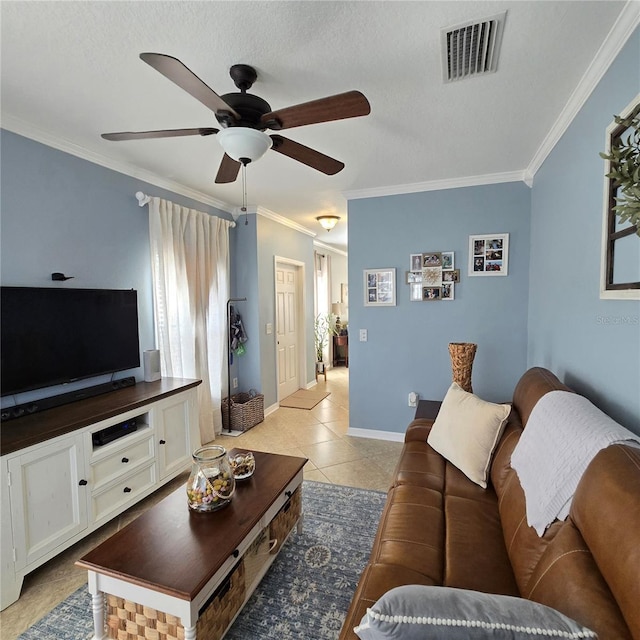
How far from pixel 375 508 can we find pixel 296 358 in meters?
3.43

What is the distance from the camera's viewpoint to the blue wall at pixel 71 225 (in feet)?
7.16

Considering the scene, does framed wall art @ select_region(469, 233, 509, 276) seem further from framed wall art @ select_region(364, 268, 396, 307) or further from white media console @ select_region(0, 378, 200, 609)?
white media console @ select_region(0, 378, 200, 609)

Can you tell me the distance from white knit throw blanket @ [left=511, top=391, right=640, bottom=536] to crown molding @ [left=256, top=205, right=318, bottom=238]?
365 cm

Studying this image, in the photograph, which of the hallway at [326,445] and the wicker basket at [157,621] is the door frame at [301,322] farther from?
the wicker basket at [157,621]

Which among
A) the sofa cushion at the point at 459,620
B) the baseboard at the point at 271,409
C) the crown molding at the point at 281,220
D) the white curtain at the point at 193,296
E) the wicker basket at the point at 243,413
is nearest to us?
the sofa cushion at the point at 459,620

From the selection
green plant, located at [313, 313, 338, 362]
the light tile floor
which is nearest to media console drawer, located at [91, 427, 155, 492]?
the light tile floor

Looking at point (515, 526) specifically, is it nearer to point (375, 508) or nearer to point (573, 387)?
point (573, 387)

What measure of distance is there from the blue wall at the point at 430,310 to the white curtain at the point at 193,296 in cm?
146

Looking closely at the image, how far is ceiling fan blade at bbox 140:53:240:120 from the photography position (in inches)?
45.9

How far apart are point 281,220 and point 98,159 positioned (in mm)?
2413

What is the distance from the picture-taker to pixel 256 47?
1.58m

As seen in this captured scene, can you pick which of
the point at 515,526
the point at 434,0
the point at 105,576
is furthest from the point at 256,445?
the point at 434,0

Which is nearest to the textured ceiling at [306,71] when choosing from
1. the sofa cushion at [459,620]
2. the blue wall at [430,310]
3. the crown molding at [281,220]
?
the blue wall at [430,310]

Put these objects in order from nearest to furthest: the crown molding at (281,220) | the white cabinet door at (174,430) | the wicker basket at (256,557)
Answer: the wicker basket at (256,557) → the white cabinet door at (174,430) → the crown molding at (281,220)
